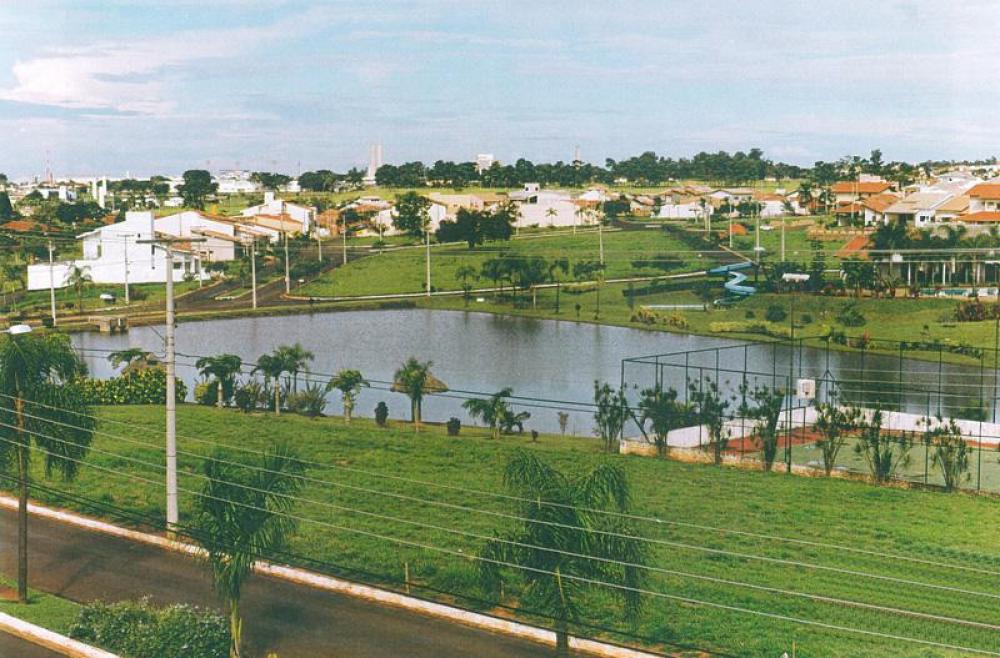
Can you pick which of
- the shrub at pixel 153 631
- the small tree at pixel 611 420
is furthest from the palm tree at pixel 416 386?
the shrub at pixel 153 631

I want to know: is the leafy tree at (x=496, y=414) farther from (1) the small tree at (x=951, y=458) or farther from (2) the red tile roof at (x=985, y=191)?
(2) the red tile roof at (x=985, y=191)

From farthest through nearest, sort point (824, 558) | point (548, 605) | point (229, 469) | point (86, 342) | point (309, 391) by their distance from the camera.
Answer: point (86, 342), point (309, 391), point (824, 558), point (229, 469), point (548, 605)

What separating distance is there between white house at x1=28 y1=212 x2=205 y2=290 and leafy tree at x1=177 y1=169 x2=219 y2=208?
12.2 metres

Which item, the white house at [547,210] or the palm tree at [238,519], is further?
the white house at [547,210]

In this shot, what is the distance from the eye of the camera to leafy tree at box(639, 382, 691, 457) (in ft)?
93.0

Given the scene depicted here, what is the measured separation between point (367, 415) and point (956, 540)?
1878cm

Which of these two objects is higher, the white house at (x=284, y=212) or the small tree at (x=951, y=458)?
the white house at (x=284, y=212)

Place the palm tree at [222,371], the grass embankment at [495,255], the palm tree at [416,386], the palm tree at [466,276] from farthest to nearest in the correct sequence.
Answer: the palm tree at [466,276], the grass embankment at [495,255], the palm tree at [222,371], the palm tree at [416,386]

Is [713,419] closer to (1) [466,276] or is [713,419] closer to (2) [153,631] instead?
(2) [153,631]

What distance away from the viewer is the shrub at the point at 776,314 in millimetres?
52031

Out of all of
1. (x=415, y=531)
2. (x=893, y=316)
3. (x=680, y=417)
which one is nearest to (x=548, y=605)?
(x=415, y=531)

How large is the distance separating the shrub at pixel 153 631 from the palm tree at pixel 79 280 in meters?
32.6

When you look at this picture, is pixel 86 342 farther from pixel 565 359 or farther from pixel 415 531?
pixel 415 531

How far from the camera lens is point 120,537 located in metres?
21.0
